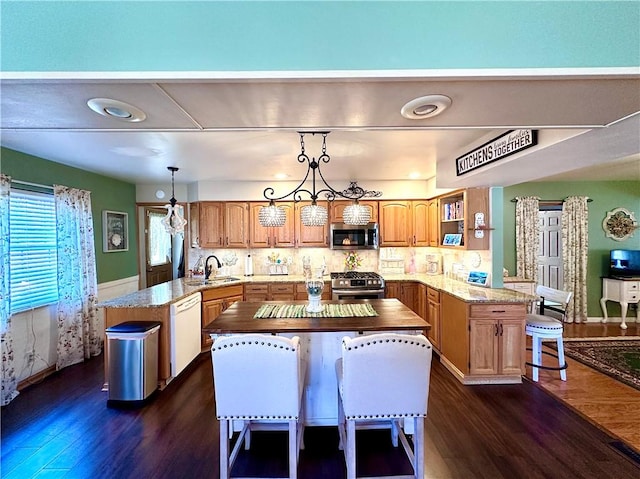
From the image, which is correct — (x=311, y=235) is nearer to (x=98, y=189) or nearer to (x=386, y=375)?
(x=98, y=189)

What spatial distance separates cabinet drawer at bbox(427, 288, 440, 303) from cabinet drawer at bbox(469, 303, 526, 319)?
78 centimetres

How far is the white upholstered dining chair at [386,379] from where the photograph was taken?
173 cm

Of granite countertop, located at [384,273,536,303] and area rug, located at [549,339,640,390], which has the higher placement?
granite countertop, located at [384,273,536,303]

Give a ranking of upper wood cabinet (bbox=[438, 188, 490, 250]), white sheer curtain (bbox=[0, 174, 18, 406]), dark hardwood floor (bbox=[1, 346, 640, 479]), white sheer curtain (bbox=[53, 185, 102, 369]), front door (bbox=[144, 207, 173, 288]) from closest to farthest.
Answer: dark hardwood floor (bbox=[1, 346, 640, 479]) → white sheer curtain (bbox=[0, 174, 18, 406]) → white sheer curtain (bbox=[53, 185, 102, 369]) → upper wood cabinet (bbox=[438, 188, 490, 250]) → front door (bbox=[144, 207, 173, 288])

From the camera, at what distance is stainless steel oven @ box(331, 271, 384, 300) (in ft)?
14.6

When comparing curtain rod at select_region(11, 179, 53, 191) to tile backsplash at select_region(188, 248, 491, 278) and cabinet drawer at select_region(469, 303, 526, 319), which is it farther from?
cabinet drawer at select_region(469, 303, 526, 319)

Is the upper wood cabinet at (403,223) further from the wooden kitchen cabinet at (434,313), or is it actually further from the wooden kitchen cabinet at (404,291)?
the wooden kitchen cabinet at (434,313)

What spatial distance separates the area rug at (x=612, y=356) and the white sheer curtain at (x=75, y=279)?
5.99m

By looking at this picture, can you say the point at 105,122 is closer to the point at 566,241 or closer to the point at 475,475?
the point at 475,475

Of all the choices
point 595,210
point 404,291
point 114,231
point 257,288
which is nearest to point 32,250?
point 114,231

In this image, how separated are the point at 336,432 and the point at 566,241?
17.2 feet

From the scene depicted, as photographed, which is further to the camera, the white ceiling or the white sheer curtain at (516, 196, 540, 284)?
the white sheer curtain at (516, 196, 540, 284)

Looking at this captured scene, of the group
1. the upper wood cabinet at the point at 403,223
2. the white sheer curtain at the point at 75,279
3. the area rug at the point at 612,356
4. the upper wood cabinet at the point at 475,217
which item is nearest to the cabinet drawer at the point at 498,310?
the upper wood cabinet at the point at 475,217

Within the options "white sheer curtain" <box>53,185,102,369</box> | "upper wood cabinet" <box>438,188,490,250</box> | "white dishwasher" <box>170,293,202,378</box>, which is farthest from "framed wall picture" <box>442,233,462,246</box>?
"white sheer curtain" <box>53,185,102,369</box>
